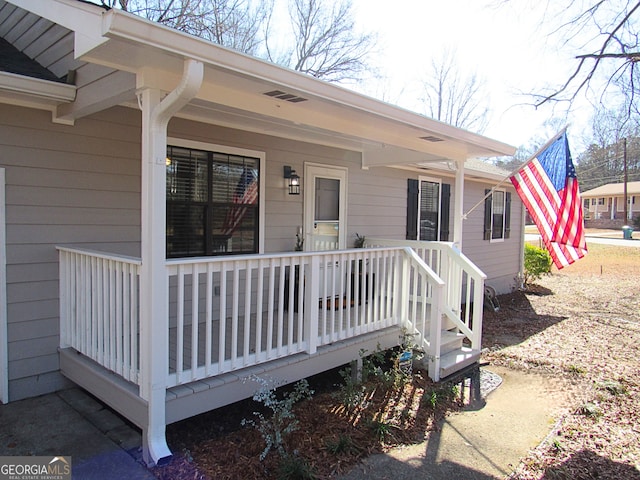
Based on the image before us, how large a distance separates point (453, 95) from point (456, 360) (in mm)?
21023

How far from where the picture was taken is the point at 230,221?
5.35m

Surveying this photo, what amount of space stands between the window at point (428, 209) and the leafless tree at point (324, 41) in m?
9.45

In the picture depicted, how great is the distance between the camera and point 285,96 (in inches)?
144

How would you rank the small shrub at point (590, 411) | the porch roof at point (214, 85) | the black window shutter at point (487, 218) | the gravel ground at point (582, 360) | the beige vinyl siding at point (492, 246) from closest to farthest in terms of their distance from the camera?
the porch roof at point (214, 85) < the gravel ground at point (582, 360) < the small shrub at point (590, 411) < the beige vinyl siding at point (492, 246) < the black window shutter at point (487, 218)

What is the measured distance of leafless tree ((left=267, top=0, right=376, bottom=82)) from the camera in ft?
53.6

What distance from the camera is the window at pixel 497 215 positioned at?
10.6m

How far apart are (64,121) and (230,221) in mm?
1977

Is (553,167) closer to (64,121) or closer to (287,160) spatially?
(287,160)

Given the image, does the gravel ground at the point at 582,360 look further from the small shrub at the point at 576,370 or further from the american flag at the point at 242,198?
the american flag at the point at 242,198

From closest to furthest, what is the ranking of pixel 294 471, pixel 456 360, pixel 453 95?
pixel 294 471 → pixel 456 360 → pixel 453 95

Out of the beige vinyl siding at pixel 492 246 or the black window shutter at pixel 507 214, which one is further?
the black window shutter at pixel 507 214

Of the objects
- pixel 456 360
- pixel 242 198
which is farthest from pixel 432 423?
pixel 242 198

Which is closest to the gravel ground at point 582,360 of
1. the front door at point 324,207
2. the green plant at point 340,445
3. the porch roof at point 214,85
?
the green plant at point 340,445

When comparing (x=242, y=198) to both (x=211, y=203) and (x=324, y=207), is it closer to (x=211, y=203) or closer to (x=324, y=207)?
(x=211, y=203)
